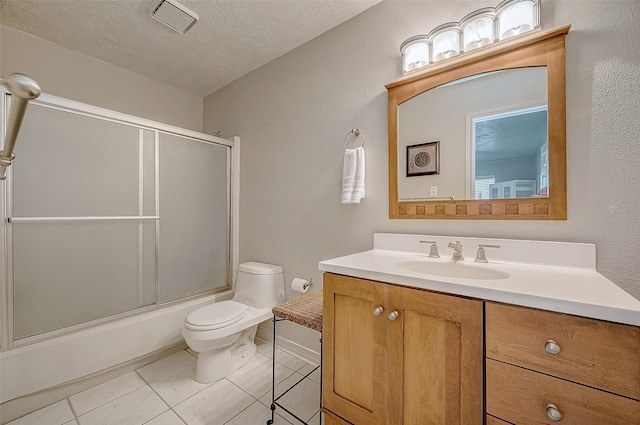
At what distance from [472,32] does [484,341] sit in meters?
1.37

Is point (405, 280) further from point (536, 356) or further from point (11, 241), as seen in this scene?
point (11, 241)

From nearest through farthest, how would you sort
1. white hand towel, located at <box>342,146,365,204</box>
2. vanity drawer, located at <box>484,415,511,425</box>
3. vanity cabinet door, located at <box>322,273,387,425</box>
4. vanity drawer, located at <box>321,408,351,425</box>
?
vanity drawer, located at <box>484,415,511,425</box> < vanity cabinet door, located at <box>322,273,387,425</box> < vanity drawer, located at <box>321,408,351,425</box> < white hand towel, located at <box>342,146,365,204</box>

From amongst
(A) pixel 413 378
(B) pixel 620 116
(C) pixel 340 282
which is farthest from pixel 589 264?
(C) pixel 340 282

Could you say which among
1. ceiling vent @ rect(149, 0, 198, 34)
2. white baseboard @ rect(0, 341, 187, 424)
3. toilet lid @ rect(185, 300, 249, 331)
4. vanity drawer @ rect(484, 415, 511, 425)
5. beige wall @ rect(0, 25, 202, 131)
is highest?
ceiling vent @ rect(149, 0, 198, 34)

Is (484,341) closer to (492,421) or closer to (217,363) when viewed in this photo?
(492,421)

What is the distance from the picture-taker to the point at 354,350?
1.04m

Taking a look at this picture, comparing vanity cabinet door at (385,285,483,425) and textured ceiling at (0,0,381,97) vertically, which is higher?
textured ceiling at (0,0,381,97)

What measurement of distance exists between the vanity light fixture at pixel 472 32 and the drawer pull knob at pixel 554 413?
55.3 inches

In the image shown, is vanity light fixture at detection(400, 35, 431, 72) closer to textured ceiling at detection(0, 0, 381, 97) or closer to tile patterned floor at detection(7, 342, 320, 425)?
textured ceiling at detection(0, 0, 381, 97)

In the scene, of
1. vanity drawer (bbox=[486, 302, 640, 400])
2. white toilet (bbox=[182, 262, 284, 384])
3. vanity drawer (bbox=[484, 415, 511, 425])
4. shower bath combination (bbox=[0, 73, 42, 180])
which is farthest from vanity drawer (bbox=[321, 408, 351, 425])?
shower bath combination (bbox=[0, 73, 42, 180])

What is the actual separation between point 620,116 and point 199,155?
99.5 inches

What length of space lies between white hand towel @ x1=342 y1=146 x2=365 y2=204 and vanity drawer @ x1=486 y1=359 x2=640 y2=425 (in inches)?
39.7

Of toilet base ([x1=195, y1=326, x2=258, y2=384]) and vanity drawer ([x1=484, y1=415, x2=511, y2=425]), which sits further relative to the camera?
toilet base ([x1=195, y1=326, x2=258, y2=384])

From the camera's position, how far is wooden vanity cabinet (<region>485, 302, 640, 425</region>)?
60cm
